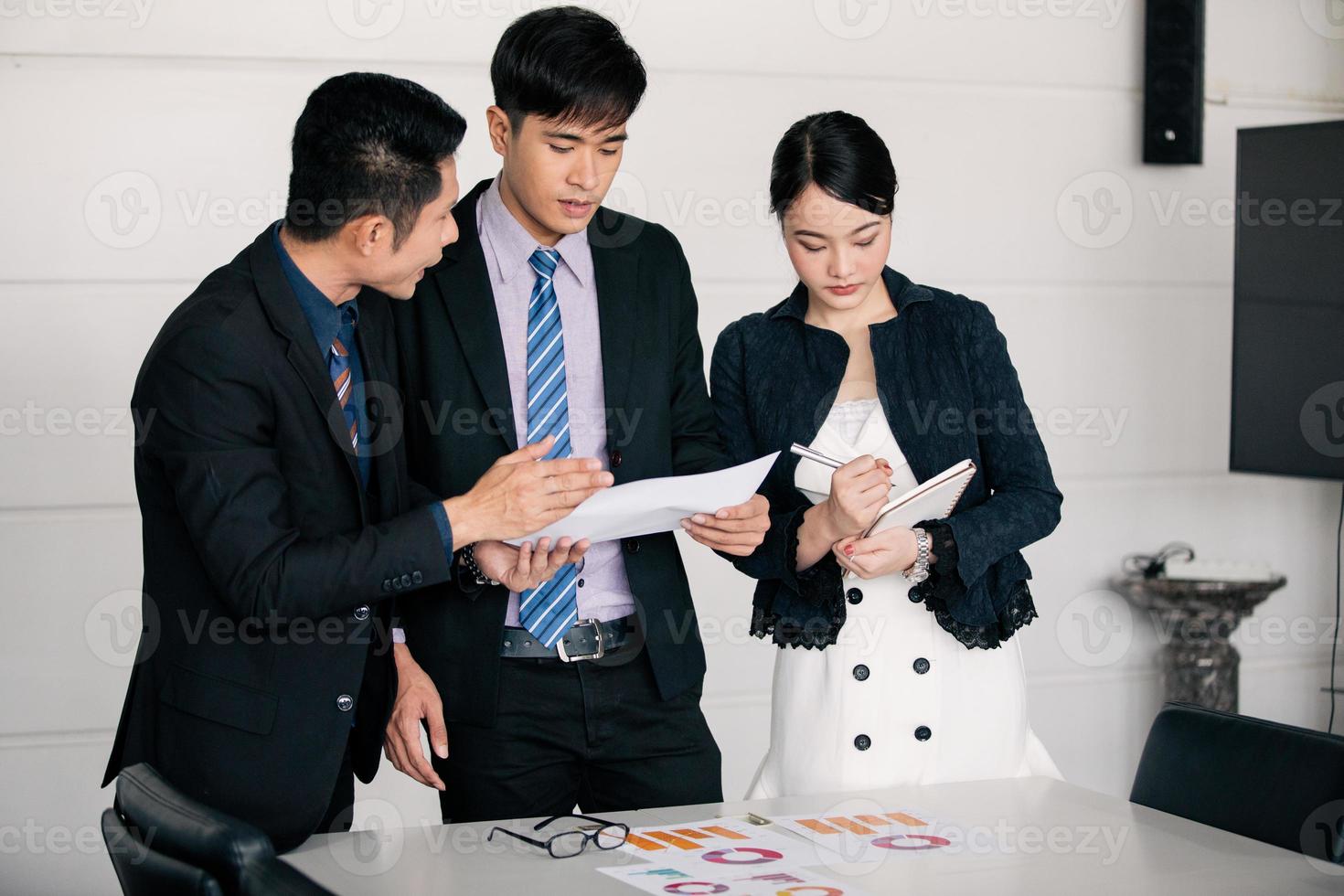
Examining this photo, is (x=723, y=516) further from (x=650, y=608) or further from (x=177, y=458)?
(x=177, y=458)

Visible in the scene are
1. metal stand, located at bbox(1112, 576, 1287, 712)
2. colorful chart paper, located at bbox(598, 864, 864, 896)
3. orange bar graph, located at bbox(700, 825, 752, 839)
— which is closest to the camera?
colorful chart paper, located at bbox(598, 864, 864, 896)

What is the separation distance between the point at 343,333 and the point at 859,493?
83 centimetres

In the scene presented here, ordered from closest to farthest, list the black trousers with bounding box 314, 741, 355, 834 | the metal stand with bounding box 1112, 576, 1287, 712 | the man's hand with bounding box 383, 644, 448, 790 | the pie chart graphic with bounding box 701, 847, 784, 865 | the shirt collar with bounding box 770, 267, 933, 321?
the pie chart graphic with bounding box 701, 847, 784, 865
the black trousers with bounding box 314, 741, 355, 834
the man's hand with bounding box 383, 644, 448, 790
the shirt collar with bounding box 770, 267, 933, 321
the metal stand with bounding box 1112, 576, 1287, 712

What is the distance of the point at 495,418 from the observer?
2.27 m

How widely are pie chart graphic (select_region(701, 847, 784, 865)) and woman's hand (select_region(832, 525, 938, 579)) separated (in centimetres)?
56

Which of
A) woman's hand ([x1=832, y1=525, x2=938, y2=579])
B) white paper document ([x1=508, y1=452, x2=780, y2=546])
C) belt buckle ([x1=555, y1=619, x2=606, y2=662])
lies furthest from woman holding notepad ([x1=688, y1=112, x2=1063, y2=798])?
belt buckle ([x1=555, y1=619, x2=606, y2=662])

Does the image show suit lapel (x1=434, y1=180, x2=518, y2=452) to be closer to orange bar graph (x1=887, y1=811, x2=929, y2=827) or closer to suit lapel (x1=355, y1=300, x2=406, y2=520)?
suit lapel (x1=355, y1=300, x2=406, y2=520)

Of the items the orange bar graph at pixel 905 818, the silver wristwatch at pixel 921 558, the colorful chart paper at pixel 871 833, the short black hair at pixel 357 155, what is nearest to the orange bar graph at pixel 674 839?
A: the colorful chart paper at pixel 871 833

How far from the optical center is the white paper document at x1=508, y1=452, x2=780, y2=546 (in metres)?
2.04

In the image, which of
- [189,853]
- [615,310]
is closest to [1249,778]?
[615,310]

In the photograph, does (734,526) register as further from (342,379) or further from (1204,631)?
(1204,631)

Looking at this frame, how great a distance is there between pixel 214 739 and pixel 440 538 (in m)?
0.41

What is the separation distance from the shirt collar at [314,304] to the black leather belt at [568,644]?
0.56 m

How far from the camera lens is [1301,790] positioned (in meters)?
1.94
